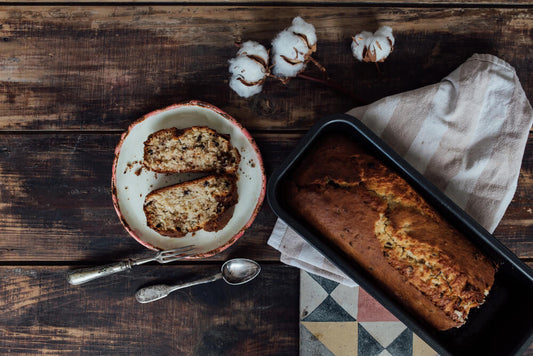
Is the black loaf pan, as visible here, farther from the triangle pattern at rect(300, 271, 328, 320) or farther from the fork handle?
the fork handle

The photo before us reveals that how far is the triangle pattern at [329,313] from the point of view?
1371 millimetres

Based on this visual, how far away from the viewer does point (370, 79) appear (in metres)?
1.37

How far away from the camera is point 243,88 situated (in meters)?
1.31

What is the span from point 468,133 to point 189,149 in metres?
0.85

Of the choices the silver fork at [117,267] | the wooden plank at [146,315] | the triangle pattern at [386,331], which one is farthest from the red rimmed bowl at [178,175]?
the triangle pattern at [386,331]

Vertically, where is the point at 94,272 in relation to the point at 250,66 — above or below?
below

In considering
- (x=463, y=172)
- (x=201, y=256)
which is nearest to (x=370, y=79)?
(x=463, y=172)

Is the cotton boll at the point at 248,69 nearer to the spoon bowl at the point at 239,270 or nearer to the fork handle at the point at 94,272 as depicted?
the spoon bowl at the point at 239,270

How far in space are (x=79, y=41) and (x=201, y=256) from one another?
833 millimetres

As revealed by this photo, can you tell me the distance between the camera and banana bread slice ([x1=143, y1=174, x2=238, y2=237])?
1.27 metres

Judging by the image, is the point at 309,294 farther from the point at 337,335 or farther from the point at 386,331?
the point at 386,331

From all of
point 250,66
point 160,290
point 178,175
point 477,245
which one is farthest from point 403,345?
point 250,66

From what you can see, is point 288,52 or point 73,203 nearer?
point 288,52

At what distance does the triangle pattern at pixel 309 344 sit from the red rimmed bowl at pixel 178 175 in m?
0.41
